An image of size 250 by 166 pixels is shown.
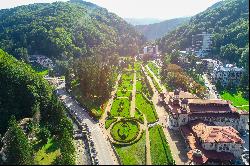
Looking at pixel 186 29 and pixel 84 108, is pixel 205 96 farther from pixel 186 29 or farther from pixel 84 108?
pixel 186 29

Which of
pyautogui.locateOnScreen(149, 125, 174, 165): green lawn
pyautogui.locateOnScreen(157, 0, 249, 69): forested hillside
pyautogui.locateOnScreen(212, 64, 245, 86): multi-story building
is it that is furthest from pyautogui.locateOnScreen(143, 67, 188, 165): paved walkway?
pyautogui.locateOnScreen(157, 0, 249, 69): forested hillside

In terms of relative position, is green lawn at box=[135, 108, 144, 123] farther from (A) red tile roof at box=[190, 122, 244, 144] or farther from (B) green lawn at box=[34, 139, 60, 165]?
(B) green lawn at box=[34, 139, 60, 165]

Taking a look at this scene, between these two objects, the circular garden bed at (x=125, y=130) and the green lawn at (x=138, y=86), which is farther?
the green lawn at (x=138, y=86)

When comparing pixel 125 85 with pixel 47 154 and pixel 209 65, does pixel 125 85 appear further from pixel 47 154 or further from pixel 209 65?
pixel 47 154

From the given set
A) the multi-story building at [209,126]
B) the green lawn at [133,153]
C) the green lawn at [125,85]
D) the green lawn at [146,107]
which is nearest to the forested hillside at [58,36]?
the green lawn at [125,85]

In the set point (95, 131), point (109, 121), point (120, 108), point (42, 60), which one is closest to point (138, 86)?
point (120, 108)

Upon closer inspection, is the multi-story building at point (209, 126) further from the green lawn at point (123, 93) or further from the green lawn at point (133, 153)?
the green lawn at point (123, 93)

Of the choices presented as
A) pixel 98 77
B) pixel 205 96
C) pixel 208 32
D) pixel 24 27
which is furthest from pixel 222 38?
pixel 24 27
